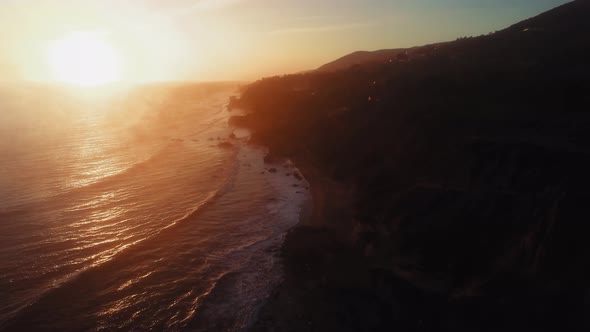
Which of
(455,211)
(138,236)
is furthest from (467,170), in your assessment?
(138,236)

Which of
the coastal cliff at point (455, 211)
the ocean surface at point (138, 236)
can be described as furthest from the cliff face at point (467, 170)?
the ocean surface at point (138, 236)

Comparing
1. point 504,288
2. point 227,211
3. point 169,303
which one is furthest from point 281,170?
point 504,288

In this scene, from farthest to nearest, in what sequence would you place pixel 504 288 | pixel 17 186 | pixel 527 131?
1. pixel 17 186
2. pixel 527 131
3. pixel 504 288

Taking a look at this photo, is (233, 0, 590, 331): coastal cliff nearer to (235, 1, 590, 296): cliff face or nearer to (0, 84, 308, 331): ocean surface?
(235, 1, 590, 296): cliff face

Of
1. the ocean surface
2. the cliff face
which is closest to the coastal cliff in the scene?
the cliff face

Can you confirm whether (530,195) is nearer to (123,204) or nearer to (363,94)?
(123,204)
